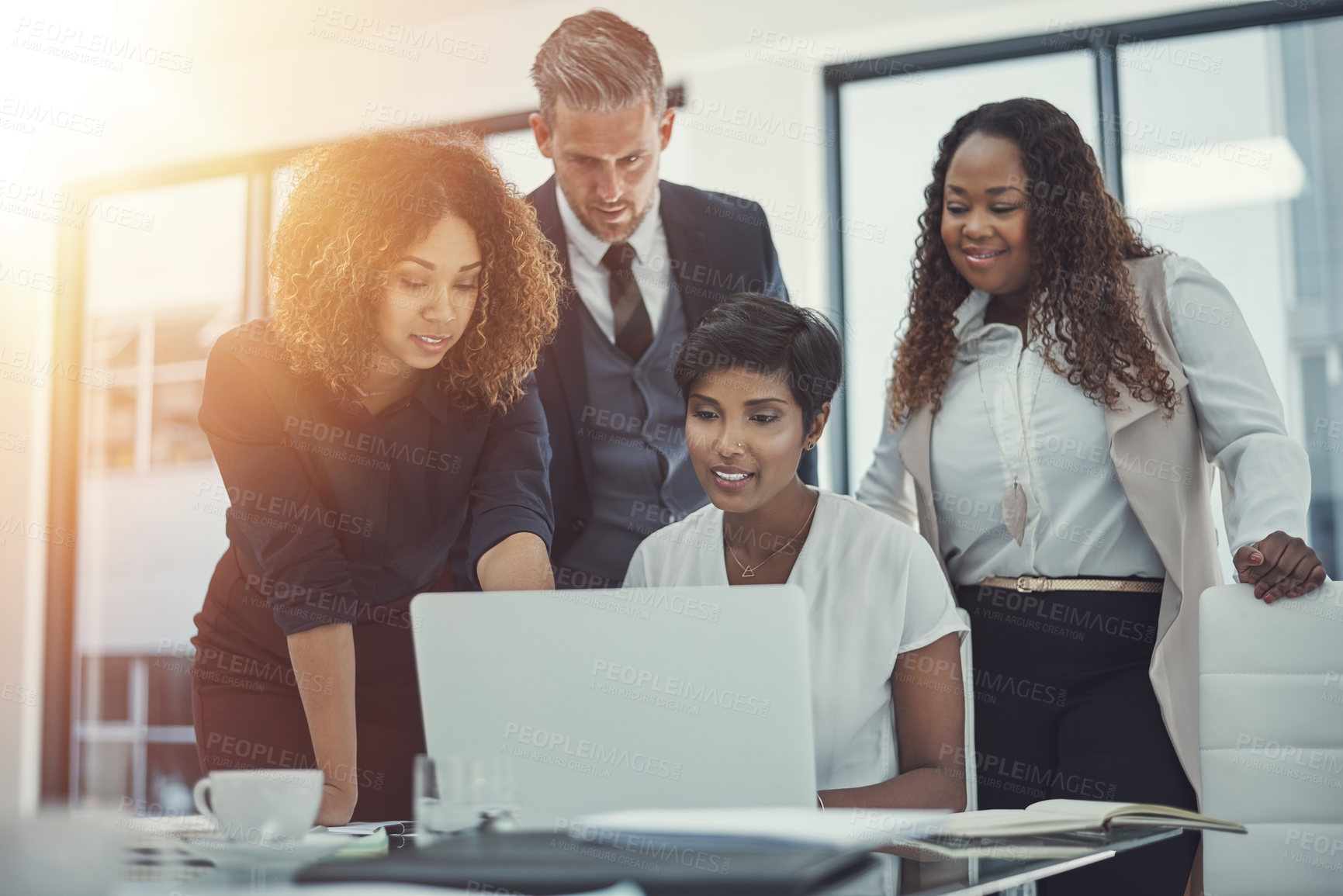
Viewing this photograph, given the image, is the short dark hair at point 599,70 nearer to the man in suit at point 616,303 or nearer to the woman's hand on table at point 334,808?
the man in suit at point 616,303

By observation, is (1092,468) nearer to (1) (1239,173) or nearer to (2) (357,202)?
(2) (357,202)

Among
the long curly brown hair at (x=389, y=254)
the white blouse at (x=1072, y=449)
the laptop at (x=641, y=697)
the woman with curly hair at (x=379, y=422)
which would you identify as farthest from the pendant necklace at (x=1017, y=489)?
the laptop at (x=641, y=697)

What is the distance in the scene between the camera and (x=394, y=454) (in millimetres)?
2141

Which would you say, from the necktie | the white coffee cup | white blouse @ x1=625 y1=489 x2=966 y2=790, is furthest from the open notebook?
the necktie

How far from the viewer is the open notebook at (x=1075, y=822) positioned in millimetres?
1098

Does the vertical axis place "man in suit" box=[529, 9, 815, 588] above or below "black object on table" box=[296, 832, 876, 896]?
above

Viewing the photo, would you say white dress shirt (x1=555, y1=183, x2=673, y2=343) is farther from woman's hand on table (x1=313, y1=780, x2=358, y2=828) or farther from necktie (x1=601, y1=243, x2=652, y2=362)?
woman's hand on table (x1=313, y1=780, x2=358, y2=828)

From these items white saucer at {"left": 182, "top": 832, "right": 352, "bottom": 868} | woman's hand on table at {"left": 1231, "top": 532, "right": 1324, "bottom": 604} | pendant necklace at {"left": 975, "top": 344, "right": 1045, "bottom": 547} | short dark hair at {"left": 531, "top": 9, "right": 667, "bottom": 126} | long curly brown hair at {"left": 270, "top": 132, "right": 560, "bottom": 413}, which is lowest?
white saucer at {"left": 182, "top": 832, "right": 352, "bottom": 868}

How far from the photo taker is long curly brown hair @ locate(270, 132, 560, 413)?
2.12m

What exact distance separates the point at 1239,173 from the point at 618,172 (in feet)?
6.48

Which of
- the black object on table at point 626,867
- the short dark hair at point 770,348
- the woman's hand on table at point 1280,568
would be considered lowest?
the black object on table at point 626,867

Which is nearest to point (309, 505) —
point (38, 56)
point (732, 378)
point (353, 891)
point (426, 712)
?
point (732, 378)

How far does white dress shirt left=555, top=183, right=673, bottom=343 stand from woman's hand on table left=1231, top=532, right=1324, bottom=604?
4.80 feet

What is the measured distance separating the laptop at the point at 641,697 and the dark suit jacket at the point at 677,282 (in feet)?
4.87
